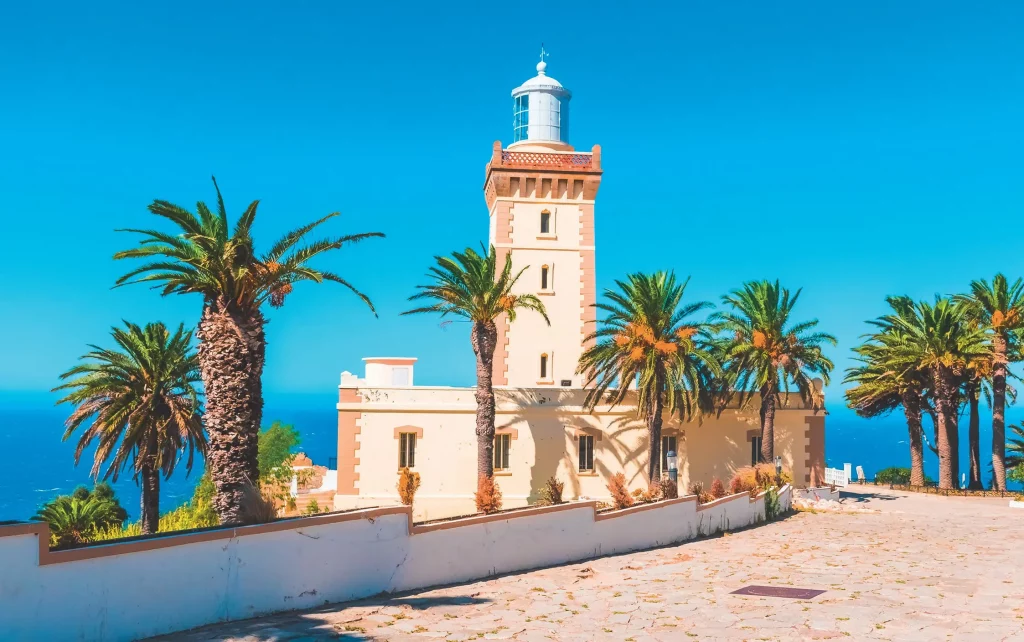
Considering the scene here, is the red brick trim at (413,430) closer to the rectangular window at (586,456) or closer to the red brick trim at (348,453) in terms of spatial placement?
the red brick trim at (348,453)

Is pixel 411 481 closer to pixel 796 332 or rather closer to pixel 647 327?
pixel 647 327

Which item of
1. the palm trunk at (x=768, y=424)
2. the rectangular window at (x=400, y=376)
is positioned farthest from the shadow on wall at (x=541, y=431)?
the palm trunk at (x=768, y=424)

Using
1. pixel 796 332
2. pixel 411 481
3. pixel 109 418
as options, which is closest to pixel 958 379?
pixel 796 332

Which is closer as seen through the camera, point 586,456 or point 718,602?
point 718,602

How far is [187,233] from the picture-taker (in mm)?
18250

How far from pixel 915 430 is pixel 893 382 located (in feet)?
9.57

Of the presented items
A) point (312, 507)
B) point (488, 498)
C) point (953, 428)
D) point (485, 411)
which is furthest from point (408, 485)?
point (953, 428)

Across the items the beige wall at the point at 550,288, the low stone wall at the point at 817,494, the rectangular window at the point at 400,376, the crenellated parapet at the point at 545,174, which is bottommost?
the low stone wall at the point at 817,494

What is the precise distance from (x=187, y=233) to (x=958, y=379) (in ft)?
116

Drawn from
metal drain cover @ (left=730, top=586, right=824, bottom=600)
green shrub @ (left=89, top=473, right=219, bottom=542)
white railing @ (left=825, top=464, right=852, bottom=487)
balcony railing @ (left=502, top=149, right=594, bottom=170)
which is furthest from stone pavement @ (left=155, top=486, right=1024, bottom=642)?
white railing @ (left=825, top=464, right=852, bottom=487)

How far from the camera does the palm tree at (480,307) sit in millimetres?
31781

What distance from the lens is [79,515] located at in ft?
102

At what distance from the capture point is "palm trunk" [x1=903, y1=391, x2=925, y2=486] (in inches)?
1651

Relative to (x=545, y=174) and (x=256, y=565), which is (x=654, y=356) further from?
(x=256, y=565)
